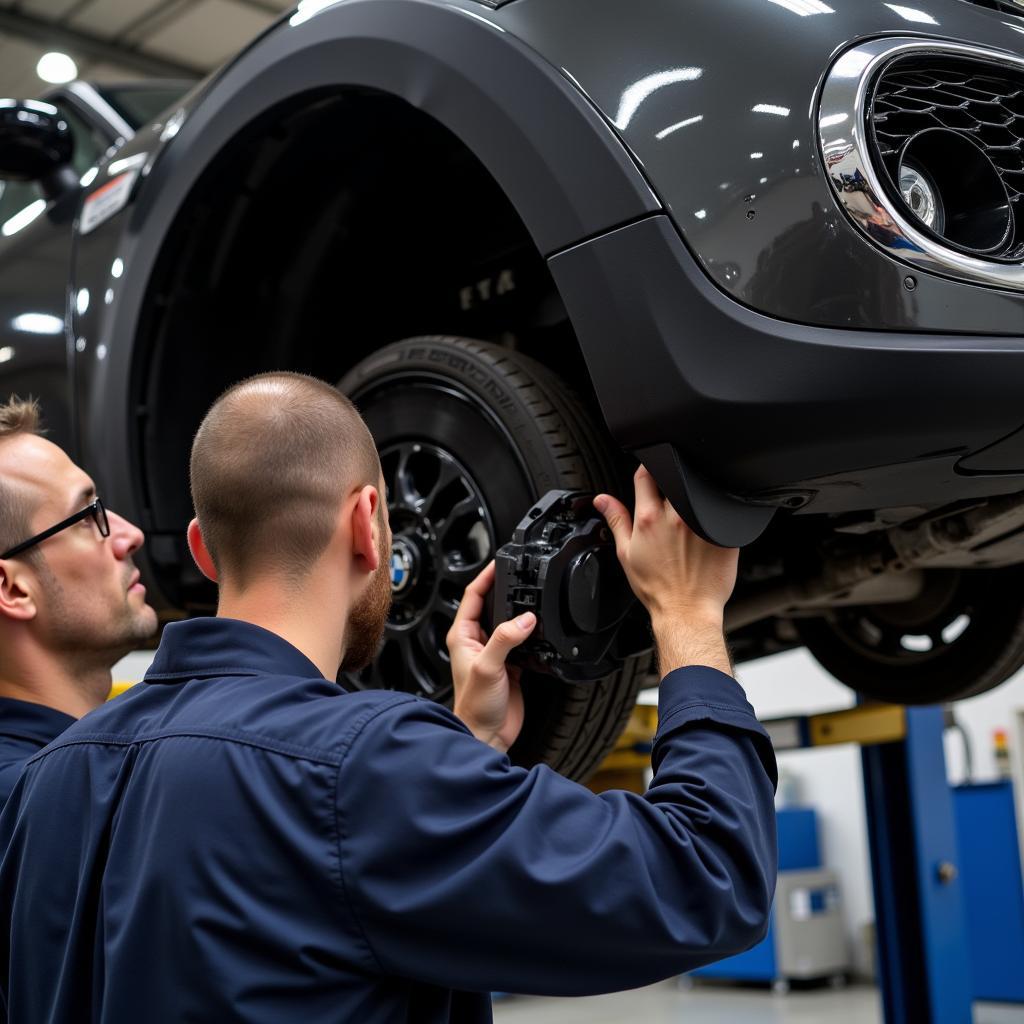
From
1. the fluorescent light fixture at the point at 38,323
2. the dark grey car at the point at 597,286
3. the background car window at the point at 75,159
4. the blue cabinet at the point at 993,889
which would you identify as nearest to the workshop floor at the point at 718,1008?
the blue cabinet at the point at 993,889

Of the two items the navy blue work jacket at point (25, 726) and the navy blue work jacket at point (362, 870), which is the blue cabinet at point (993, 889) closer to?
the navy blue work jacket at point (25, 726)

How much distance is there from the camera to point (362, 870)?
87cm

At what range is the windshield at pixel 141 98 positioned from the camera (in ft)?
8.03

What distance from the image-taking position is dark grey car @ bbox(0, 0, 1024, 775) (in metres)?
1.07

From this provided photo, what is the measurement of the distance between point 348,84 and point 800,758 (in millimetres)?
6874

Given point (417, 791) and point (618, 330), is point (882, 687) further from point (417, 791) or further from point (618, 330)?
point (417, 791)

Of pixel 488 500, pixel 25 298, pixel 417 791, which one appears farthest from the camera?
pixel 25 298

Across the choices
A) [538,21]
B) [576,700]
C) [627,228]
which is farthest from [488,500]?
[538,21]

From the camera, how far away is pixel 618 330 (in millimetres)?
1106

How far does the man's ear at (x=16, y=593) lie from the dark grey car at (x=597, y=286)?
232 millimetres

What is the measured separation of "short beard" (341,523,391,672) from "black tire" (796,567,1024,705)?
3.74ft

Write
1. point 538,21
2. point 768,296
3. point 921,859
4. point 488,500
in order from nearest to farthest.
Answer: point 768,296 < point 538,21 < point 488,500 < point 921,859

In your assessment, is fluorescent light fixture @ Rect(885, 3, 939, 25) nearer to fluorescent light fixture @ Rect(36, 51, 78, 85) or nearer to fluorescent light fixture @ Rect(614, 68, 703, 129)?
fluorescent light fixture @ Rect(614, 68, 703, 129)

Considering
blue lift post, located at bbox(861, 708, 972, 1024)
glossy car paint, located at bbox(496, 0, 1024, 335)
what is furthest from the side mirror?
blue lift post, located at bbox(861, 708, 972, 1024)
